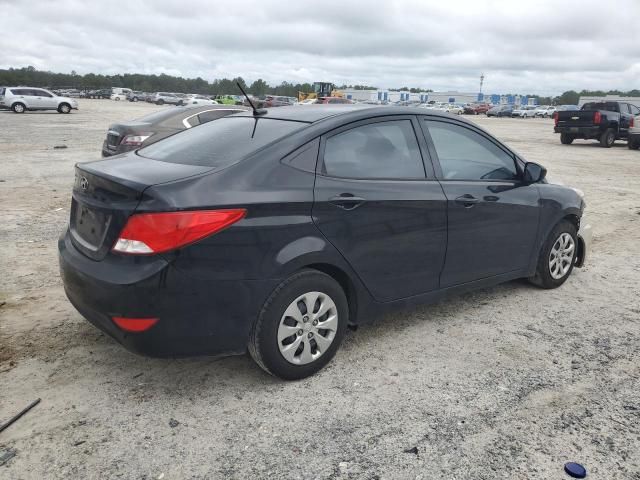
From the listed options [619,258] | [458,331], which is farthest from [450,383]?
[619,258]

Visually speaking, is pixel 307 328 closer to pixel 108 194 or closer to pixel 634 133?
pixel 108 194

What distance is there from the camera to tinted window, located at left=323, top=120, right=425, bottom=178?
3.49 metres

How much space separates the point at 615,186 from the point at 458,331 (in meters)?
9.30

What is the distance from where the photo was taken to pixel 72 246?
3383mm

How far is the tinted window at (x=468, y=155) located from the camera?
4.05 meters

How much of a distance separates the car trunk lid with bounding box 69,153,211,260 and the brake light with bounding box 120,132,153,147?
5.58 m

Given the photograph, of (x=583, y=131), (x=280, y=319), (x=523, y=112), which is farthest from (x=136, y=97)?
(x=280, y=319)

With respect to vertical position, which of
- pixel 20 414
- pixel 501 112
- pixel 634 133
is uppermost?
pixel 634 133

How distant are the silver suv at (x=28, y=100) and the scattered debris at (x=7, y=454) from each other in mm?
38915

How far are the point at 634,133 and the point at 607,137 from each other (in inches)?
39.1

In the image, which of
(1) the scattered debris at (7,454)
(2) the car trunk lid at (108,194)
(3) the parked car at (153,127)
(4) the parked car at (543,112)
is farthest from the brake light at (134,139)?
(4) the parked car at (543,112)

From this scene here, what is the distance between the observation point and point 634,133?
2094cm

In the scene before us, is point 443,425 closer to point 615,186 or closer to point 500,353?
point 500,353

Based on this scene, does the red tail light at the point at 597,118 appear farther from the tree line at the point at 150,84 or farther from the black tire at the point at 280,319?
the tree line at the point at 150,84
